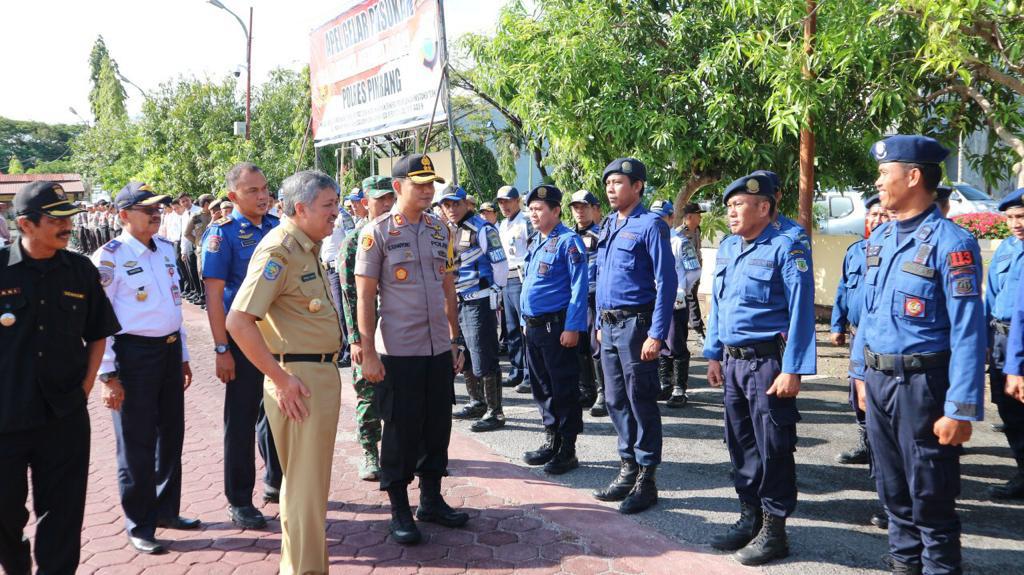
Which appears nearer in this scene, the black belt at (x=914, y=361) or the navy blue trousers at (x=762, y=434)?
the black belt at (x=914, y=361)

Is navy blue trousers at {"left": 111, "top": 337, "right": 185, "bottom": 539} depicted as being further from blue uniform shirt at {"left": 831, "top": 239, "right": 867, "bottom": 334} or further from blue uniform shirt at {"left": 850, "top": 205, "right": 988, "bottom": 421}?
blue uniform shirt at {"left": 831, "top": 239, "right": 867, "bottom": 334}

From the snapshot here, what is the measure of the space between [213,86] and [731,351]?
2754 centimetres

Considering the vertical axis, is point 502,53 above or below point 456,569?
above

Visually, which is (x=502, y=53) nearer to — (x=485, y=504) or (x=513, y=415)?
(x=513, y=415)

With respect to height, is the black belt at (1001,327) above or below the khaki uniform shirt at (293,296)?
below

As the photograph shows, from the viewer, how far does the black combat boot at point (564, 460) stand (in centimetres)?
506

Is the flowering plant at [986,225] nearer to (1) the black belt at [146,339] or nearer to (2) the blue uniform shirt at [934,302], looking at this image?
(2) the blue uniform shirt at [934,302]

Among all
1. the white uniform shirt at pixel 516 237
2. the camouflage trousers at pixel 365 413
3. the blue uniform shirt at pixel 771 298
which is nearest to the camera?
the blue uniform shirt at pixel 771 298

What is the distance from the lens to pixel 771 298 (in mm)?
3674

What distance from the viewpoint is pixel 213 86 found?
27.0 meters

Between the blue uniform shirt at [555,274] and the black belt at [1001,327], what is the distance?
2.93 meters

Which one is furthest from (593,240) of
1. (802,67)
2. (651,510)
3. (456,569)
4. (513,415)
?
(456,569)

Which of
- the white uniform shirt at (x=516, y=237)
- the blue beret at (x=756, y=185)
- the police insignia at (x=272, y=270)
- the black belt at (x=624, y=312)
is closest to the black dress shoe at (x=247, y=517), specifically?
the police insignia at (x=272, y=270)

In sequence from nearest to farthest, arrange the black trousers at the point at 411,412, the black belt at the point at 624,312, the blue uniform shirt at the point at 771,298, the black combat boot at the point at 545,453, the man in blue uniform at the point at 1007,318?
the blue uniform shirt at the point at 771,298
the black trousers at the point at 411,412
the black belt at the point at 624,312
the man in blue uniform at the point at 1007,318
the black combat boot at the point at 545,453
